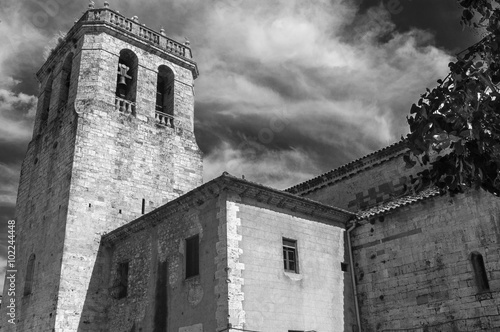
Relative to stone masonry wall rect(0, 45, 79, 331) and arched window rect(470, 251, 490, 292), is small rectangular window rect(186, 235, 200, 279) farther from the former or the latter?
arched window rect(470, 251, 490, 292)

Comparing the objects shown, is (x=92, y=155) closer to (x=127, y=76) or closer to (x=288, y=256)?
(x=127, y=76)

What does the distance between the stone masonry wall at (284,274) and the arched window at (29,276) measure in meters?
9.58

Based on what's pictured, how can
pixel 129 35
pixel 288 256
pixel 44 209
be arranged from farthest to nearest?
1. pixel 129 35
2. pixel 44 209
3. pixel 288 256

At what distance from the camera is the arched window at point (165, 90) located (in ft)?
69.4

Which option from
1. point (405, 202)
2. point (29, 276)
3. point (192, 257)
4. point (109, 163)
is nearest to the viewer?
point (192, 257)

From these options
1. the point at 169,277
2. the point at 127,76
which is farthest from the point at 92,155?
the point at 169,277

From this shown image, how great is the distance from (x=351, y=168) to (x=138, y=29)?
1126 centimetres

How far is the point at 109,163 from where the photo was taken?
57.9 feet

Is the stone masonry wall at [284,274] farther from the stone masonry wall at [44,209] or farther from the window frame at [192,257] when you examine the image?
the stone masonry wall at [44,209]

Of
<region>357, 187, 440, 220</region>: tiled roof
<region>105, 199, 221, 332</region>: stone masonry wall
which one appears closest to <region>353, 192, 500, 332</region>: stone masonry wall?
<region>357, 187, 440, 220</region>: tiled roof

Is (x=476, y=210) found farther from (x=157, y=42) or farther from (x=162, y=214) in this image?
(x=157, y=42)

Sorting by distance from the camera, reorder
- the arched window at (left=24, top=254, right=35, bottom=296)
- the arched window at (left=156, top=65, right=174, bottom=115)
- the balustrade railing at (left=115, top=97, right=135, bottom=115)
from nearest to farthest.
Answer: the arched window at (left=24, top=254, right=35, bottom=296) → the balustrade railing at (left=115, top=97, right=135, bottom=115) → the arched window at (left=156, top=65, right=174, bottom=115)

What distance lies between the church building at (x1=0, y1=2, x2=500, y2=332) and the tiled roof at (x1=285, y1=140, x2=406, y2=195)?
0.05 metres

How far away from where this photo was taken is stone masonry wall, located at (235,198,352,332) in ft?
38.6
